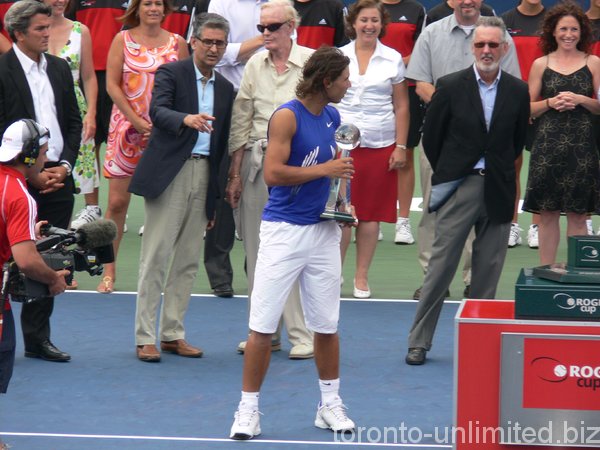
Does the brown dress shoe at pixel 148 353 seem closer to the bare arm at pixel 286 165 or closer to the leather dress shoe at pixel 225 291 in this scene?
the leather dress shoe at pixel 225 291

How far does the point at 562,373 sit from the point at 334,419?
1.68 metres

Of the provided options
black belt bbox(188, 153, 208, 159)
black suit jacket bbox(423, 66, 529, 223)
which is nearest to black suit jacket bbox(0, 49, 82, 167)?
black belt bbox(188, 153, 208, 159)

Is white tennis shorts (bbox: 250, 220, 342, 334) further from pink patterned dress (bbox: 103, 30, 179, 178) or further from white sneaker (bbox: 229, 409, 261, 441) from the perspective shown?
pink patterned dress (bbox: 103, 30, 179, 178)

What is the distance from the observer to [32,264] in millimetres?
6672

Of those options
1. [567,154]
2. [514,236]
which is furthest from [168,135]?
[514,236]

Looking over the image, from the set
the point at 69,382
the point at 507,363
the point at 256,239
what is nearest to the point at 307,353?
the point at 256,239

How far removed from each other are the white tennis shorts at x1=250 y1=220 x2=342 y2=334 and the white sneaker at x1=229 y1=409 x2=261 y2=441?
45 cm

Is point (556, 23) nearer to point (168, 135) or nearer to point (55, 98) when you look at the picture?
point (168, 135)

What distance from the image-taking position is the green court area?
11.2m

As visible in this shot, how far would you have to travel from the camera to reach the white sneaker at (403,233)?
1299cm

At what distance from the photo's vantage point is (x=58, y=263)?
6914 millimetres

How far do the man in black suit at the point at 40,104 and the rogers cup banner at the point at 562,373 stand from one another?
3.72 metres

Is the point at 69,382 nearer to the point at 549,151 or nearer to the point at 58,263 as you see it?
the point at 58,263

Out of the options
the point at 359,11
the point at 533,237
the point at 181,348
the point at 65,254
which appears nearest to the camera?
the point at 65,254
